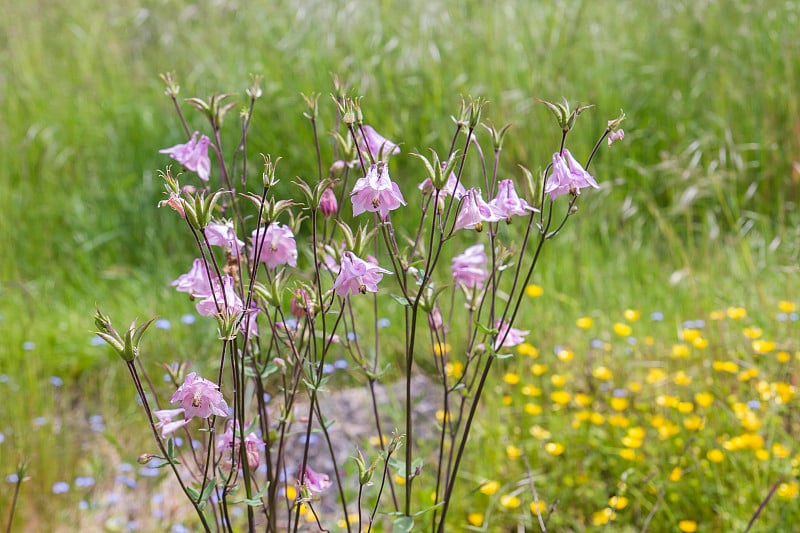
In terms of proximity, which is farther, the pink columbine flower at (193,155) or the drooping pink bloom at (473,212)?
the pink columbine flower at (193,155)

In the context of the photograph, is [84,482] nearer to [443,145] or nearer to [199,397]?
[199,397]

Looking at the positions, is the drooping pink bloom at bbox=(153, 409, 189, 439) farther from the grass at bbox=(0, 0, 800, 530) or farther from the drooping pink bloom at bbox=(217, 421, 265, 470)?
the grass at bbox=(0, 0, 800, 530)

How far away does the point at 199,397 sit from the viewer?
1.12m

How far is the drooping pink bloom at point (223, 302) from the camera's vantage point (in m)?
1.17

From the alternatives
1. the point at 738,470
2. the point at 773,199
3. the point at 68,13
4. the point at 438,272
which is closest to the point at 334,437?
the point at 438,272

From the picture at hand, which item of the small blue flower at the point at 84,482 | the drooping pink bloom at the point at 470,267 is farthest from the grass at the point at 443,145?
the drooping pink bloom at the point at 470,267

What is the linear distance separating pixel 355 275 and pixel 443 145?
257 cm

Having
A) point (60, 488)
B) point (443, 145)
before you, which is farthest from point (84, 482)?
point (443, 145)

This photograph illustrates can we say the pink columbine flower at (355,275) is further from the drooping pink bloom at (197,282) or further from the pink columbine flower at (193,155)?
the pink columbine flower at (193,155)

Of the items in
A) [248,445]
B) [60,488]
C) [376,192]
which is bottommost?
[60,488]

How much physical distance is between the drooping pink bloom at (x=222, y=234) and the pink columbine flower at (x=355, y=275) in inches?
6.3

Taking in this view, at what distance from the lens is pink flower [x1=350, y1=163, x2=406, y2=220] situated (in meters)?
1.12

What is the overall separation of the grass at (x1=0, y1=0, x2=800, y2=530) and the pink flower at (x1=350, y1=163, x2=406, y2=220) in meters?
1.70

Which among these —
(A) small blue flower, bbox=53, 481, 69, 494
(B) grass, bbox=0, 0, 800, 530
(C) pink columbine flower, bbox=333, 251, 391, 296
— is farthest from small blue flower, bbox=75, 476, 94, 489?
(C) pink columbine flower, bbox=333, 251, 391, 296
